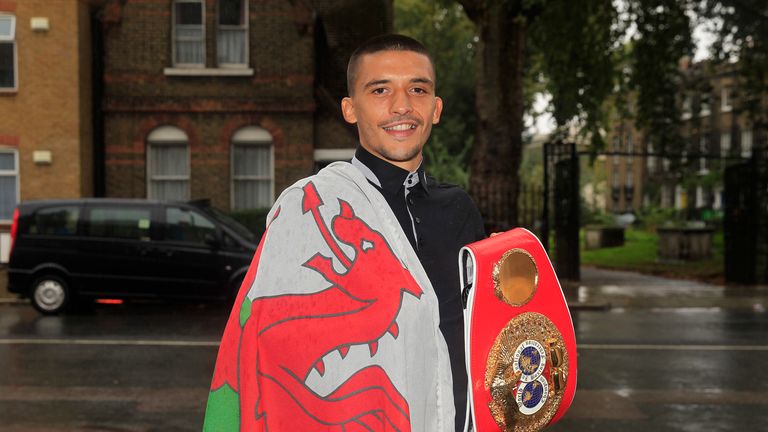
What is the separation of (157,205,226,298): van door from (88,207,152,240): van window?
0.31 metres

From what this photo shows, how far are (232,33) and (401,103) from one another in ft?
63.9

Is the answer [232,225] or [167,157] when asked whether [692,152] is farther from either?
[167,157]

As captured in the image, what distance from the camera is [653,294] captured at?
597 inches

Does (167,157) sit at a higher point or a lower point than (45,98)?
lower

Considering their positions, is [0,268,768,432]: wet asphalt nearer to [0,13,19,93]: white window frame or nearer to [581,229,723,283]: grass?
[581,229,723,283]: grass

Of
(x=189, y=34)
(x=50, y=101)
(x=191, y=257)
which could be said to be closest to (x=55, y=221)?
(x=191, y=257)

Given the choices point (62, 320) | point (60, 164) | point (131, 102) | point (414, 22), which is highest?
point (414, 22)

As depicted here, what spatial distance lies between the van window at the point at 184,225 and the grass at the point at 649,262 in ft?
37.8

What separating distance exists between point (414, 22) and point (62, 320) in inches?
1253

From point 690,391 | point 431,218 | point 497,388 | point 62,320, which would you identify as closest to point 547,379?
point 497,388

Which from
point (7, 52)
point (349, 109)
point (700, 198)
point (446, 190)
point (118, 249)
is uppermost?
point (7, 52)

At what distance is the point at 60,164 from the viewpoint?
787 inches

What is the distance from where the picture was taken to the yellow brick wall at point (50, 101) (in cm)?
1992

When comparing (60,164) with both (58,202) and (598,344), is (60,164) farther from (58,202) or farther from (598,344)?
(598,344)
